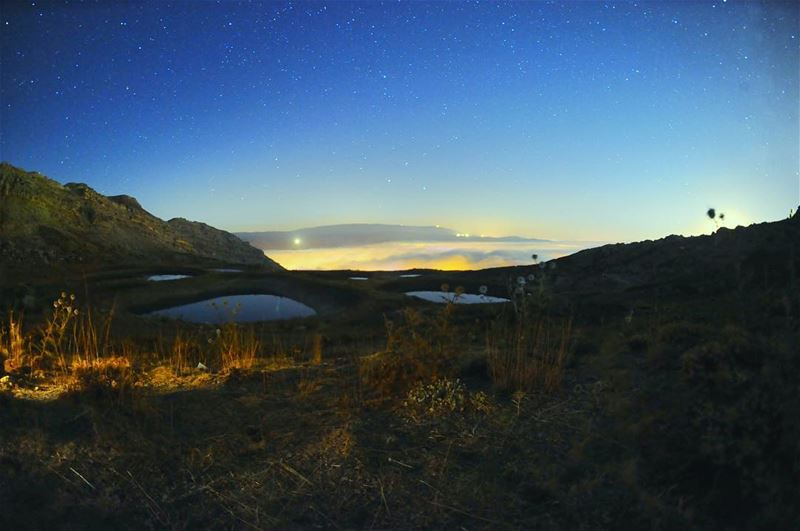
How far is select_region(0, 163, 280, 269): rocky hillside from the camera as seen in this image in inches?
2340

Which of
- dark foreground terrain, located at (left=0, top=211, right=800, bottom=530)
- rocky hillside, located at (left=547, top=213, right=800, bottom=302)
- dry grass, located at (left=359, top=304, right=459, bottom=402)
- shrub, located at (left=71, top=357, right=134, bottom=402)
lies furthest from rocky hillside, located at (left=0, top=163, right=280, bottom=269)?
dry grass, located at (left=359, top=304, right=459, bottom=402)

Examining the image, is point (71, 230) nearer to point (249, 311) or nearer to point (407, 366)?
point (249, 311)

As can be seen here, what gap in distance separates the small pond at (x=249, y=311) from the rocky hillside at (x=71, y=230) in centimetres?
3497

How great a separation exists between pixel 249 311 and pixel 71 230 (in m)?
58.5

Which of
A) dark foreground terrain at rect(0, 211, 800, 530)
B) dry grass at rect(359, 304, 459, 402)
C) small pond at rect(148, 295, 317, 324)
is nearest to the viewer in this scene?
dark foreground terrain at rect(0, 211, 800, 530)

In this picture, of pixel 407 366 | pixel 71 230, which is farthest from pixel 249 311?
pixel 71 230

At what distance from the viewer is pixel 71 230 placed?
71.4 m

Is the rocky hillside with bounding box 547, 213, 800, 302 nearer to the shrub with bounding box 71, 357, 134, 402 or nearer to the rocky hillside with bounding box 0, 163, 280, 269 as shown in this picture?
the shrub with bounding box 71, 357, 134, 402

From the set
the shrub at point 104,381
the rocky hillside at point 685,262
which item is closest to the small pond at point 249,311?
the rocky hillside at point 685,262

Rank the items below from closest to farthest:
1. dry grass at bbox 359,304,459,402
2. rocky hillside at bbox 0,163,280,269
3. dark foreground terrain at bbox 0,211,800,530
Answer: dark foreground terrain at bbox 0,211,800,530 → dry grass at bbox 359,304,459,402 → rocky hillside at bbox 0,163,280,269

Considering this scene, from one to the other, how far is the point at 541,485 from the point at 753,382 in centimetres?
207

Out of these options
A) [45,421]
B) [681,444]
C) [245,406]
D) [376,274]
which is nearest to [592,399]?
[681,444]

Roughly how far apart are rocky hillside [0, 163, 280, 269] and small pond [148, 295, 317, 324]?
3497cm

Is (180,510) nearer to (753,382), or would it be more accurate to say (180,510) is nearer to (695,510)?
(695,510)
